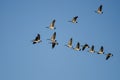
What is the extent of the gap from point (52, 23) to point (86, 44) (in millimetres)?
5395

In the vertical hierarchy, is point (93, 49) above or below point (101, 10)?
below

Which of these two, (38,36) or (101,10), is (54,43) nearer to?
(38,36)

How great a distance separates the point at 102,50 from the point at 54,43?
6.26m

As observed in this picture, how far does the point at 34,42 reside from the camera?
2087 inches

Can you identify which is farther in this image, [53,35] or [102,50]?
[102,50]

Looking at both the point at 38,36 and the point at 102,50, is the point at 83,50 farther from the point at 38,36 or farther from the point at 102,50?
the point at 38,36

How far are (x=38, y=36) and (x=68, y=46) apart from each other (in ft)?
18.0

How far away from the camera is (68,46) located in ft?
186

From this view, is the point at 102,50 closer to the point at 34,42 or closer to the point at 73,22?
the point at 73,22

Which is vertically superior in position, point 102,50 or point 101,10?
point 101,10

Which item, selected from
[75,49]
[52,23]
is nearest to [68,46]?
[75,49]

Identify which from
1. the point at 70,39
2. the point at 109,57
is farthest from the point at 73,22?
the point at 109,57

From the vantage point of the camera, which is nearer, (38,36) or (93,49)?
(38,36)

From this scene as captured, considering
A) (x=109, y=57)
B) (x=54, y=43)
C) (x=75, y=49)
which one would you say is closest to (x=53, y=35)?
(x=54, y=43)
